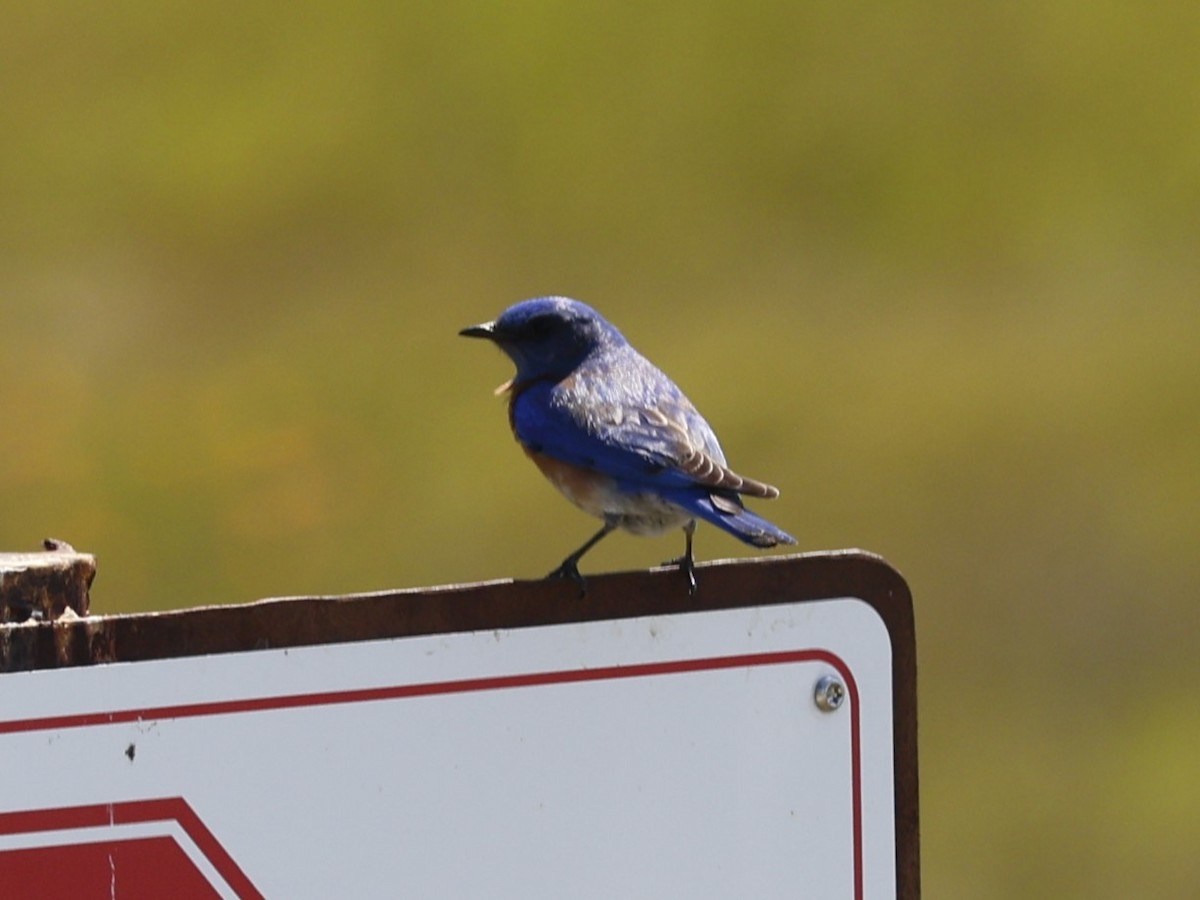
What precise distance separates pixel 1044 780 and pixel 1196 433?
2110 millimetres

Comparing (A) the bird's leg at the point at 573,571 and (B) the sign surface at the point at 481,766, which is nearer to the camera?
(B) the sign surface at the point at 481,766

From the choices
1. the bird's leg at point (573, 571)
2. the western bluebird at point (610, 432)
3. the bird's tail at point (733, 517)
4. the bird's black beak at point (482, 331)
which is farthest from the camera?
the bird's black beak at point (482, 331)

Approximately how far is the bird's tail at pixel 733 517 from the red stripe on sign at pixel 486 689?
23.1 inches

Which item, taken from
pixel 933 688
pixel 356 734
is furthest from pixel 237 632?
pixel 933 688

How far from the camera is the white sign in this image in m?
2.49

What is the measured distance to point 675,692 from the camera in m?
2.72

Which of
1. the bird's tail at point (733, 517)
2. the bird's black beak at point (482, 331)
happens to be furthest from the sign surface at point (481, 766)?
the bird's black beak at point (482, 331)

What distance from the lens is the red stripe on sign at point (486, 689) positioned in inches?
98.0

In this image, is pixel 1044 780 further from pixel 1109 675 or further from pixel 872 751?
pixel 872 751

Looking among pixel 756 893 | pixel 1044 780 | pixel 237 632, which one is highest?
pixel 237 632

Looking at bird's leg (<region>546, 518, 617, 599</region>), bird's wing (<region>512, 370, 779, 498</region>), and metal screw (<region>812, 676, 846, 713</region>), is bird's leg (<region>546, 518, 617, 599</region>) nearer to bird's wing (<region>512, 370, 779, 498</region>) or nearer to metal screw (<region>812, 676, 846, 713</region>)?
bird's wing (<region>512, 370, 779, 498</region>)

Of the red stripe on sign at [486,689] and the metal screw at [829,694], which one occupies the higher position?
the red stripe on sign at [486,689]

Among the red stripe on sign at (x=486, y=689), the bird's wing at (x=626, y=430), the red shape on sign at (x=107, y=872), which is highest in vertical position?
the bird's wing at (x=626, y=430)

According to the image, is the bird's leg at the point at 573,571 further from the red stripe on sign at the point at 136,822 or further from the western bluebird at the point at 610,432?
the red stripe on sign at the point at 136,822
